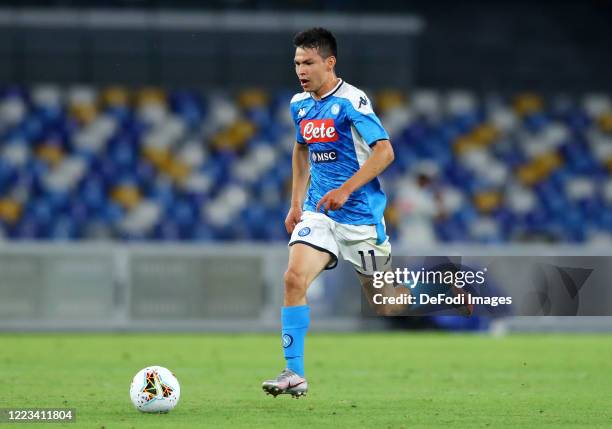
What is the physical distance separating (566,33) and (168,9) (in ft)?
27.3

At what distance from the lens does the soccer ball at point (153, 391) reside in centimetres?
657

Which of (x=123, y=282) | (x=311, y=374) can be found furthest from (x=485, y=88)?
(x=311, y=374)

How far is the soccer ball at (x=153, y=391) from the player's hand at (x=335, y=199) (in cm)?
128

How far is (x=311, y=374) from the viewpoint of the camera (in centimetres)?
952

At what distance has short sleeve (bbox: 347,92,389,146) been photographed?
6.96m

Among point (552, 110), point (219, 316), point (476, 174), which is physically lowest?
point (219, 316)

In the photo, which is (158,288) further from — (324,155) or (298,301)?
(298,301)

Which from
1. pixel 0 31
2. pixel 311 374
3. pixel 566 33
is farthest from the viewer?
pixel 566 33

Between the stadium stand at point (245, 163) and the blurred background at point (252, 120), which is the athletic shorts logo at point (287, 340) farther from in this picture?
the stadium stand at point (245, 163)

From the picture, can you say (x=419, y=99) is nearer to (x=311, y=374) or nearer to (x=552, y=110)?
(x=552, y=110)

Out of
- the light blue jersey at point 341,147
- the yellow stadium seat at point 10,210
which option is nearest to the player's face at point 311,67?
the light blue jersey at point 341,147

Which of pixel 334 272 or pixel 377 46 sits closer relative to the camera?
pixel 334 272

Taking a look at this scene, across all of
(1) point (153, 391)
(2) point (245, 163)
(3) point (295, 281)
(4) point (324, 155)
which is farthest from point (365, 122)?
(2) point (245, 163)

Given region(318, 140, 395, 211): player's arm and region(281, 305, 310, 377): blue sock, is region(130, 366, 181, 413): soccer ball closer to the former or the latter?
region(281, 305, 310, 377): blue sock
